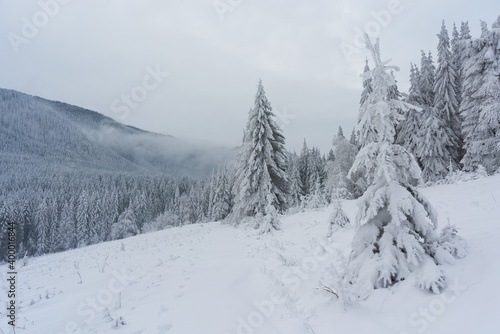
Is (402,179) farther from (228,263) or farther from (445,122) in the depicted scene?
(445,122)

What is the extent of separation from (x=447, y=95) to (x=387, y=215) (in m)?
27.6

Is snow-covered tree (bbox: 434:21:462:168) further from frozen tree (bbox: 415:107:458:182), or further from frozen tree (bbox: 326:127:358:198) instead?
frozen tree (bbox: 326:127:358:198)

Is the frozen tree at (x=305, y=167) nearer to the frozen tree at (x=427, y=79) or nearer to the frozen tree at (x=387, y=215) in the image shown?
the frozen tree at (x=427, y=79)

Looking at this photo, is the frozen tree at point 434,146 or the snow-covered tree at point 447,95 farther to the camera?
the snow-covered tree at point 447,95

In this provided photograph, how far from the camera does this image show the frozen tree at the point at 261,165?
2189 cm

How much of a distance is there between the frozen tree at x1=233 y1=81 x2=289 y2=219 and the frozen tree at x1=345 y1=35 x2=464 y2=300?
16489mm

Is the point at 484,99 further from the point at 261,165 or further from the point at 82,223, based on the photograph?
the point at 82,223

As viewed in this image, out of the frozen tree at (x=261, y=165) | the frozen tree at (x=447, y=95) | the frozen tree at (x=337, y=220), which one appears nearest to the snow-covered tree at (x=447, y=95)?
the frozen tree at (x=447, y=95)

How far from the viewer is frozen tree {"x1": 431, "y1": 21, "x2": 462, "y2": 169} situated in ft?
83.4

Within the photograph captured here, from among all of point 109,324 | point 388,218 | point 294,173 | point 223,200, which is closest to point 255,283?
point 109,324

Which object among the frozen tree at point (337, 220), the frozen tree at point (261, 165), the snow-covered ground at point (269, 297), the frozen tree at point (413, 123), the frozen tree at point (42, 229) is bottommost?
the frozen tree at point (42, 229)

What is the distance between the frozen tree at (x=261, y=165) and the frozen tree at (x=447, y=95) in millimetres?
15844

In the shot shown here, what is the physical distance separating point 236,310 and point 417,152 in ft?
86.7

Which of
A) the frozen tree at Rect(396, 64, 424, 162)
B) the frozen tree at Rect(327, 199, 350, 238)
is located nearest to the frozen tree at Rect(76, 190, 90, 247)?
the frozen tree at Rect(396, 64, 424, 162)
